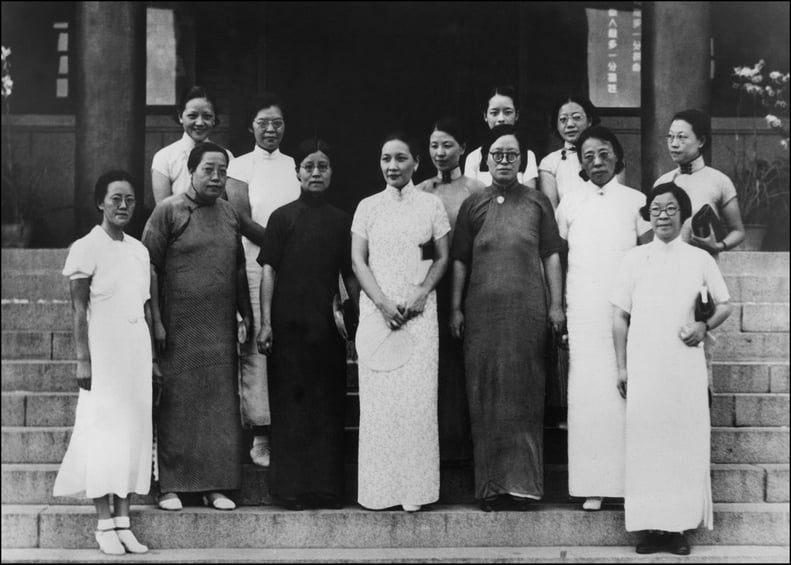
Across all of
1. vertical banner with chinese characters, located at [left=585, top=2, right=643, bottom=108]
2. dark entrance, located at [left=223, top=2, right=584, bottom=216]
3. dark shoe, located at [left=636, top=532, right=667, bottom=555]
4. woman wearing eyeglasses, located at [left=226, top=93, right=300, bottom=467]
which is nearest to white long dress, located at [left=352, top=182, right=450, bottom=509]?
woman wearing eyeglasses, located at [left=226, top=93, right=300, bottom=467]

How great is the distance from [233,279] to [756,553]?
295cm

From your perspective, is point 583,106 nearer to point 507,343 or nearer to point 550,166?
point 550,166

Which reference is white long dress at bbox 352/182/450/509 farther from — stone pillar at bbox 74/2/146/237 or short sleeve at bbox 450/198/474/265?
stone pillar at bbox 74/2/146/237

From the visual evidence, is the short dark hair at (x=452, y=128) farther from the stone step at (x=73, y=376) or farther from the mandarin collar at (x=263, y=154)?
the stone step at (x=73, y=376)

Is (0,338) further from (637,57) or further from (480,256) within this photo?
(637,57)

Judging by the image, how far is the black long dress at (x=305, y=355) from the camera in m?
5.76

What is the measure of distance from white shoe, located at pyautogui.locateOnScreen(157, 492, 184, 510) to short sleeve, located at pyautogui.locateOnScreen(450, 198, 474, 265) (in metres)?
1.87

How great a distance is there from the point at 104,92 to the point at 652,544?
4.95 m

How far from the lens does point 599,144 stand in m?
5.94

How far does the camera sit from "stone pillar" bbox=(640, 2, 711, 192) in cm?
833

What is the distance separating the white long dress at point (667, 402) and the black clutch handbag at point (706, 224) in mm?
558

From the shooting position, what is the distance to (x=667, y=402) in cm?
552

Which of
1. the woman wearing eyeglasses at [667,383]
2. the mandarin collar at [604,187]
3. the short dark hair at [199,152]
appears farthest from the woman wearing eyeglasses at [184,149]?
the woman wearing eyeglasses at [667,383]

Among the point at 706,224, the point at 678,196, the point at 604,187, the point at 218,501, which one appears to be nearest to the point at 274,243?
the point at 218,501
